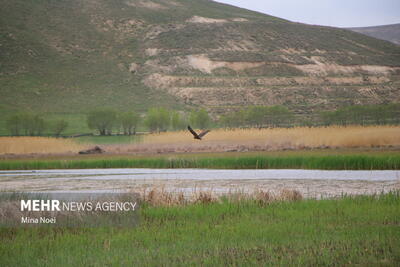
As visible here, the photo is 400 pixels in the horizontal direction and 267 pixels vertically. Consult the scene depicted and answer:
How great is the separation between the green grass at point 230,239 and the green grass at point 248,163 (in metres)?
13.0

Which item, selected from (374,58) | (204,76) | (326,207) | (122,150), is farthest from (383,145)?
(374,58)

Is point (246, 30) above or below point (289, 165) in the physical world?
above

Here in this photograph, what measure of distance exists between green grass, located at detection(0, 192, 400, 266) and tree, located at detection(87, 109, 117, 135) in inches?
2174

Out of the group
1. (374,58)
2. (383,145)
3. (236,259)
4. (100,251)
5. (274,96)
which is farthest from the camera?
(374,58)

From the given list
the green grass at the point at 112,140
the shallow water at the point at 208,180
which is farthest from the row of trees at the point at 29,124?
the shallow water at the point at 208,180

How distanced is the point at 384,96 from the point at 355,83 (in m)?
10.3

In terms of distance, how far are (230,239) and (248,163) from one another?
19.5m

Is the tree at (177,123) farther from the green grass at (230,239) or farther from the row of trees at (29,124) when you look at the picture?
the green grass at (230,239)

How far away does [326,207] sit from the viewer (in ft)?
46.6

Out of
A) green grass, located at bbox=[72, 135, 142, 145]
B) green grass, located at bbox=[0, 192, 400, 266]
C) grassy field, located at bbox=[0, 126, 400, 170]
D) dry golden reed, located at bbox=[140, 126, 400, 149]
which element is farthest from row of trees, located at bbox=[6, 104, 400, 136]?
green grass, located at bbox=[0, 192, 400, 266]

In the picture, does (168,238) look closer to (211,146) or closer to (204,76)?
(211,146)

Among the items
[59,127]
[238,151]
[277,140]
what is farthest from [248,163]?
[59,127]

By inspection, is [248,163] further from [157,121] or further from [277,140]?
[157,121]

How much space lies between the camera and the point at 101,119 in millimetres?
68875
